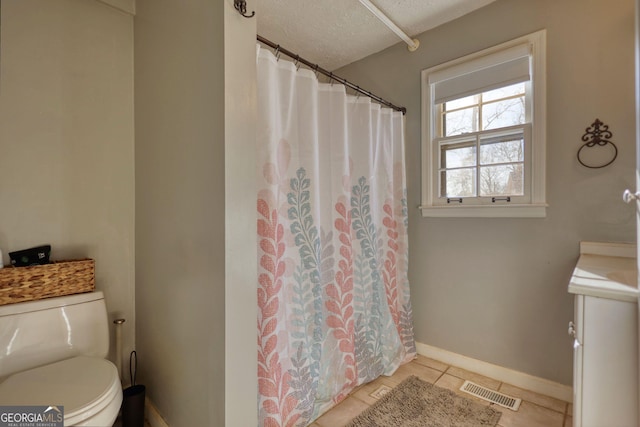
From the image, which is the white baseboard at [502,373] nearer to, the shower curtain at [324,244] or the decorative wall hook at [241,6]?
the shower curtain at [324,244]

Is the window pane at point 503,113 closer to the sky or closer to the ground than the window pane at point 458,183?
closer to the sky

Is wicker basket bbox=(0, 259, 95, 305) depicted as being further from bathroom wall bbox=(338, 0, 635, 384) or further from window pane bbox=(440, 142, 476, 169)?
window pane bbox=(440, 142, 476, 169)

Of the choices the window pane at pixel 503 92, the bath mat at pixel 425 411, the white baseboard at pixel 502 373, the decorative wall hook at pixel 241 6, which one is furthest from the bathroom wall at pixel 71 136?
the window pane at pixel 503 92

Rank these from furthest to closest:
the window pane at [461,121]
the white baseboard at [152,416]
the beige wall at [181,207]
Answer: the window pane at [461,121], the white baseboard at [152,416], the beige wall at [181,207]

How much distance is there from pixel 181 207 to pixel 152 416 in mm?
1145

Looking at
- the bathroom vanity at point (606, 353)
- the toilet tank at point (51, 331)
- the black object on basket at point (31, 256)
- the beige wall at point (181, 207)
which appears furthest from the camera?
the black object on basket at point (31, 256)

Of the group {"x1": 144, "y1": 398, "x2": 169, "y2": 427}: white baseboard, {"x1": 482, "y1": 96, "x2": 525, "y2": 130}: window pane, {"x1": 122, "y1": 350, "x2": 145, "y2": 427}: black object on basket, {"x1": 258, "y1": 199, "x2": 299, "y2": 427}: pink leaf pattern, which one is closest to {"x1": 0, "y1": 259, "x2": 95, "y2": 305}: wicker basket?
{"x1": 122, "y1": 350, "x2": 145, "y2": 427}: black object on basket

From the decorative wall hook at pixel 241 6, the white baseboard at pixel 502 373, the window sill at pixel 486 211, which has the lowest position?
the white baseboard at pixel 502 373

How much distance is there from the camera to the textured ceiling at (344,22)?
6.16 ft

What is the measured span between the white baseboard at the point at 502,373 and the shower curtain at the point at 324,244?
168 millimetres

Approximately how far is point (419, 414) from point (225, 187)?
1.58 meters

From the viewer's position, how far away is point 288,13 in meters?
1.98

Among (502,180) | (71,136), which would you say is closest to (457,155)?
(502,180)

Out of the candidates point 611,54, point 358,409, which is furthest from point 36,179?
point 611,54
